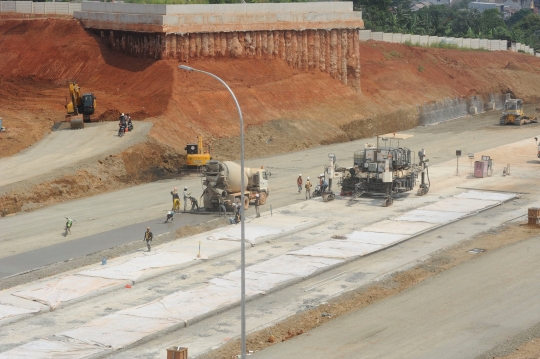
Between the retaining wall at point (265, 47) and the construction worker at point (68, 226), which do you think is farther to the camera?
the retaining wall at point (265, 47)

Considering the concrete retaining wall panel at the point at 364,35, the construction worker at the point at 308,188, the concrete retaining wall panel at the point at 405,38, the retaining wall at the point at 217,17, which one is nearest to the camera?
the construction worker at the point at 308,188

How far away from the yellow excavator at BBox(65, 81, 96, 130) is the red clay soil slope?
4.60 ft

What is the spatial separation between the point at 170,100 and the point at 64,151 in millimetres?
11265

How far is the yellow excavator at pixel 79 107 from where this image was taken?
65562mm

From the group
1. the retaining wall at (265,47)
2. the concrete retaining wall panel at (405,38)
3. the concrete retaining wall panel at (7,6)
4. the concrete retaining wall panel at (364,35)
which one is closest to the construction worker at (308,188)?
the retaining wall at (265,47)

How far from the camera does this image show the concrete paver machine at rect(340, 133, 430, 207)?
5422 centimetres

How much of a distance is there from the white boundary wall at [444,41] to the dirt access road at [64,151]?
4844 centimetres

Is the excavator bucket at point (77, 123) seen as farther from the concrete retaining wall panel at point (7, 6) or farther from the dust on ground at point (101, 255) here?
the concrete retaining wall panel at point (7, 6)

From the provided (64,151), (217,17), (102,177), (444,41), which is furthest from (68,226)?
(444,41)

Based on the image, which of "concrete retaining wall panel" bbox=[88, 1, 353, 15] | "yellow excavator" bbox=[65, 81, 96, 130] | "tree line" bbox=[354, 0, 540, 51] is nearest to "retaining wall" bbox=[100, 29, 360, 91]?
"concrete retaining wall panel" bbox=[88, 1, 353, 15]

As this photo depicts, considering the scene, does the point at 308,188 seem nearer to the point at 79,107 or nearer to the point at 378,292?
the point at 378,292

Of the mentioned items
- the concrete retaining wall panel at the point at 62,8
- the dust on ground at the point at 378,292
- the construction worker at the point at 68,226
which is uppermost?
the concrete retaining wall panel at the point at 62,8

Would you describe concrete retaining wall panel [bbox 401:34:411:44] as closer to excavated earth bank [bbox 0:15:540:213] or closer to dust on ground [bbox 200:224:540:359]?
excavated earth bank [bbox 0:15:540:213]

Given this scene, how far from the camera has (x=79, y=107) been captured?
67.4m
